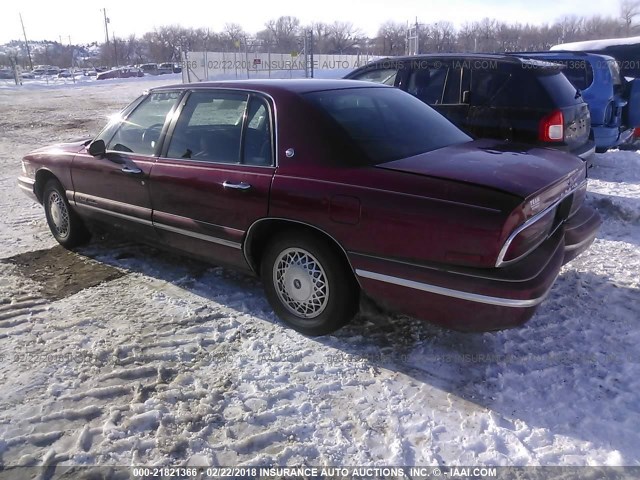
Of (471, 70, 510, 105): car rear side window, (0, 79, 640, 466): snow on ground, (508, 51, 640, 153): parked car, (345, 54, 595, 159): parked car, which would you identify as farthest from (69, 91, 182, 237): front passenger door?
(508, 51, 640, 153): parked car

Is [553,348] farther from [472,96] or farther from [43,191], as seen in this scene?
[43,191]

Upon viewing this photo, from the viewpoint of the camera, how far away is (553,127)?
5.46 m

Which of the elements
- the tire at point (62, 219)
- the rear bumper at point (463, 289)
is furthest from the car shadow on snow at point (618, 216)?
the tire at point (62, 219)

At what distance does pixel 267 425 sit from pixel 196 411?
384 mm

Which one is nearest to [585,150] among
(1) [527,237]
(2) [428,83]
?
(2) [428,83]

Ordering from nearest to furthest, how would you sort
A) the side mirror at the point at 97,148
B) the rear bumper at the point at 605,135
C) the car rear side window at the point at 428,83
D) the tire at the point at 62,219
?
the side mirror at the point at 97,148, the tire at the point at 62,219, the car rear side window at the point at 428,83, the rear bumper at the point at 605,135

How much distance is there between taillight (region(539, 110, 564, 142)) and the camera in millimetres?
5457

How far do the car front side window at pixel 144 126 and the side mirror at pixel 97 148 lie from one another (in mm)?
80

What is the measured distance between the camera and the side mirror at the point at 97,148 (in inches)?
170

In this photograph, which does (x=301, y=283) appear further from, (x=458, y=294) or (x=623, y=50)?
(x=623, y=50)

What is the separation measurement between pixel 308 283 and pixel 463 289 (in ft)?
3.34

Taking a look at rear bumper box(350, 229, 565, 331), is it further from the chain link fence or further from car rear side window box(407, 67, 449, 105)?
the chain link fence

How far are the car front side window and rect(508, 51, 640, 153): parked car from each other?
17.8 feet

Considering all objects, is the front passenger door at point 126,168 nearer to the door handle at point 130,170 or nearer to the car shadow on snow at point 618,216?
the door handle at point 130,170
